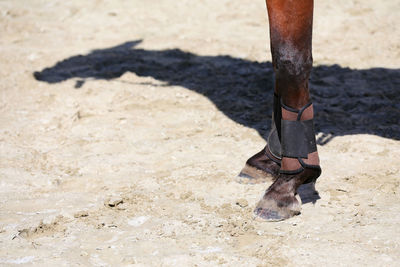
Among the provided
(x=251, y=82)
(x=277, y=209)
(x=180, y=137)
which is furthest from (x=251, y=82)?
(x=277, y=209)

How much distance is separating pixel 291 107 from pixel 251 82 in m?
1.87

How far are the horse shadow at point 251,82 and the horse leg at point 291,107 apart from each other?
877mm

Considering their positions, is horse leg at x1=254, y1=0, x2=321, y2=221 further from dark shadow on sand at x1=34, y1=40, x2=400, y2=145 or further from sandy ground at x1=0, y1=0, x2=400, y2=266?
dark shadow on sand at x1=34, y1=40, x2=400, y2=145

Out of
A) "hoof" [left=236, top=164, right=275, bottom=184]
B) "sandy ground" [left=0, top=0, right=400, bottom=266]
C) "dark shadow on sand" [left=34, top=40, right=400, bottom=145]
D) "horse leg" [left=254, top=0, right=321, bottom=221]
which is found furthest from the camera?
"dark shadow on sand" [left=34, top=40, right=400, bottom=145]

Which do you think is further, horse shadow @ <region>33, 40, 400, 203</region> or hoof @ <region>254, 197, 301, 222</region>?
horse shadow @ <region>33, 40, 400, 203</region>

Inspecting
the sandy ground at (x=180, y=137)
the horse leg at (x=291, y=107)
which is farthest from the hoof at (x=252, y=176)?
the horse leg at (x=291, y=107)

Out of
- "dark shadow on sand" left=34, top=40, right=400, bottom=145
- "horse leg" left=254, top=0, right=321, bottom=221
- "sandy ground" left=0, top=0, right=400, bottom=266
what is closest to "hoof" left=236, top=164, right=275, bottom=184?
"sandy ground" left=0, top=0, right=400, bottom=266

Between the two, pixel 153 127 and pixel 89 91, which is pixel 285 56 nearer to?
pixel 153 127

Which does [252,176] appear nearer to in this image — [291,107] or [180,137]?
[291,107]

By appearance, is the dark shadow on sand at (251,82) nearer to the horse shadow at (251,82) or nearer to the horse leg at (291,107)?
the horse shadow at (251,82)

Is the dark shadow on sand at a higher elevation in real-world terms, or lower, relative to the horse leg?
lower

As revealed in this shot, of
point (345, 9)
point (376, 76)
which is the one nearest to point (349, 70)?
point (376, 76)

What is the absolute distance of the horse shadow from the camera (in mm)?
3438

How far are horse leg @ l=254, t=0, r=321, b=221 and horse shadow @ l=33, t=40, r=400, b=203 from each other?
88 cm
